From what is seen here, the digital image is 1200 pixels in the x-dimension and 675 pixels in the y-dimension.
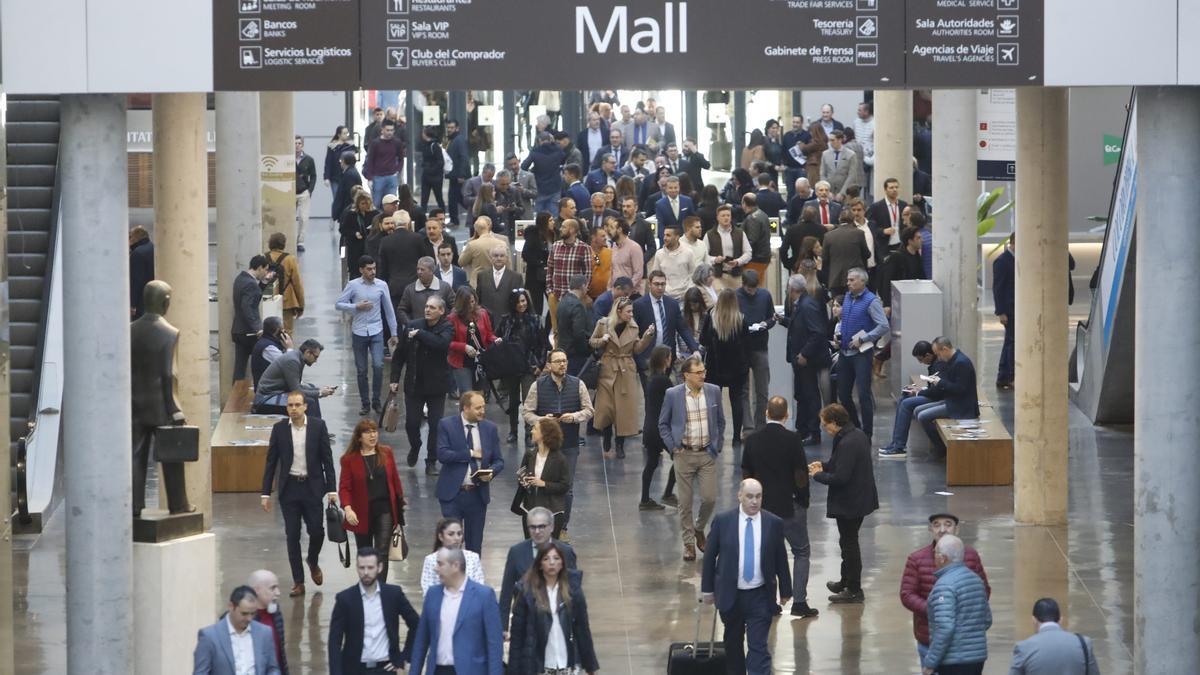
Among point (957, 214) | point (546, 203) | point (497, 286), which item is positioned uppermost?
point (546, 203)

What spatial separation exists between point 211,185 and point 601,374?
18391 mm

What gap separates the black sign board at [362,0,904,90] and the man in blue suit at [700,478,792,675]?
2.55m

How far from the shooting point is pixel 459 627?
1038 centimetres

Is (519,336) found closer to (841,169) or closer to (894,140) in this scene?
(894,140)

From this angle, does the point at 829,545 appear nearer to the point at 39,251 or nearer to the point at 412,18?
the point at 412,18

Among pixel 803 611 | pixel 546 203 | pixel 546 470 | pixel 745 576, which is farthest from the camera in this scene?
pixel 546 203

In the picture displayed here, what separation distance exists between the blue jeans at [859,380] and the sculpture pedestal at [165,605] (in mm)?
8335

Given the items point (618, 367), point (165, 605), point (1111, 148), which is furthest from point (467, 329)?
point (1111, 148)

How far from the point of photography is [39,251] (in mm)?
18438

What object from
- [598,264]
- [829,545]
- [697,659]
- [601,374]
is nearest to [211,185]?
[598,264]

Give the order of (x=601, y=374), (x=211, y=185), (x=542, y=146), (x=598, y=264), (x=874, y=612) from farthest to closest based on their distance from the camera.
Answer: (x=211, y=185), (x=542, y=146), (x=598, y=264), (x=601, y=374), (x=874, y=612)

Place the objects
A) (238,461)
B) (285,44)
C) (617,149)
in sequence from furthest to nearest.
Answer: (617,149) < (238,461) < (285,44)

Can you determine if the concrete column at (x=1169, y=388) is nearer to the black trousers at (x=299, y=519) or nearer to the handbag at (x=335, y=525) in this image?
the handbag at (x=335, y=525)

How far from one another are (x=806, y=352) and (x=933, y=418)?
1.24 metres
